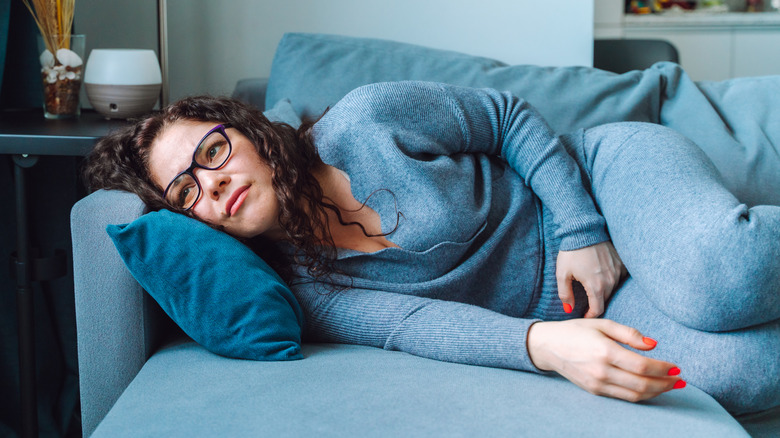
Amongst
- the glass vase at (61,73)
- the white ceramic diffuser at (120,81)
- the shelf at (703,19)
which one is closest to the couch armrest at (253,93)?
the white ceramic diffuser at (120,81)

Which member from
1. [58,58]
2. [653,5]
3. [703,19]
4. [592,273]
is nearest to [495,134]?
[592,273]

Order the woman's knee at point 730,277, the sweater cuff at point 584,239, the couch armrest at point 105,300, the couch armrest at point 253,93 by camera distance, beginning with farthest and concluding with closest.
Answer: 1. the couch armrest at point 253,93
2. the sweater cuff at point 584,239
3. the couch armrest at point 105,300
4. the woman's knee at point 730,277

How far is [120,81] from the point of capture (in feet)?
4.93

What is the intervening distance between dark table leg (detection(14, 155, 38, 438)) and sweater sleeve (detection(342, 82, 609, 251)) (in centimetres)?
65

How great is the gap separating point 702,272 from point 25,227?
46.4 inches

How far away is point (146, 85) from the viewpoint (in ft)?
5.05

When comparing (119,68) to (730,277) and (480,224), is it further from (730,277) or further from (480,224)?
(730,277)

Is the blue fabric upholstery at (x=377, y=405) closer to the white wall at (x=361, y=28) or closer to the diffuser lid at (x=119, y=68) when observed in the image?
the diffuser lid at (x=119, y=68)

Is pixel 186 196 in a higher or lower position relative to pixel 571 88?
lower

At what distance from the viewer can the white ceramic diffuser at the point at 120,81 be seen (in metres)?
1.50

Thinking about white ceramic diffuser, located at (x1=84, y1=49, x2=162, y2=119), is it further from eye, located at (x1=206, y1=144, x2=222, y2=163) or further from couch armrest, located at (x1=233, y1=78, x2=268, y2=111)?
eye, located at (x1=206, y1=144, x2=222, y2=163)

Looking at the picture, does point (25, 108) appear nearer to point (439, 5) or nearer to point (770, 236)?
point (439, 5)

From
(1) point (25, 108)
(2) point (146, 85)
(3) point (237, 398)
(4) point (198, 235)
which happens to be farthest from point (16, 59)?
(3) point (237, 398)

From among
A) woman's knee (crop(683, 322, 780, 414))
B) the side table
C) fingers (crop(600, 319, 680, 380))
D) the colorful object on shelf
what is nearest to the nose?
the side table
